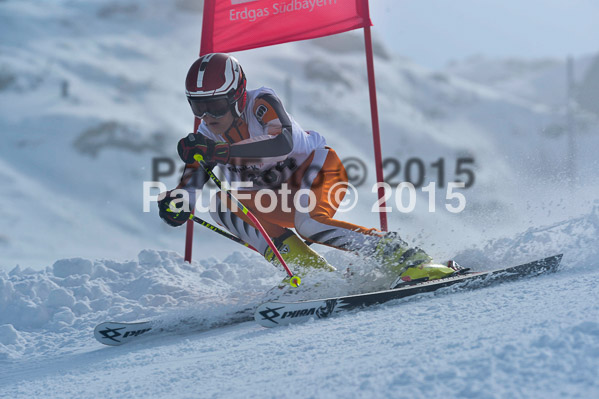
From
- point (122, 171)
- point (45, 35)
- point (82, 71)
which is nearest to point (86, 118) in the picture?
point (122, 171)

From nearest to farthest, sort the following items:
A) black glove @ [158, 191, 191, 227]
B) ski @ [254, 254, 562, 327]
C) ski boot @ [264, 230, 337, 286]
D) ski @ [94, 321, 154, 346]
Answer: ski @ [254, 254, 562, 327] < ski @ [94, 321, 154, 346] < black glove @ [158, 191, 191, 227] < ski boot @ [264, 230, 337, 286]

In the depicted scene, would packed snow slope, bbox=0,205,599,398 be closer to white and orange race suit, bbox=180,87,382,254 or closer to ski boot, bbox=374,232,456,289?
ski boot, bbox=374,232,456,289

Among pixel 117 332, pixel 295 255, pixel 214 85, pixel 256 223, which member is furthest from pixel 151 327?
pixel 214 85

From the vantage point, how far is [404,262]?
3.50 metres

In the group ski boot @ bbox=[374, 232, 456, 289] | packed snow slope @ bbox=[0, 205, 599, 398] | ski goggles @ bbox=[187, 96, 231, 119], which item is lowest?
packed snow slope @ bbox=[0, 205, 599, 398]

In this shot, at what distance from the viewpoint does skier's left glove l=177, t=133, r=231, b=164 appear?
339 centimetres

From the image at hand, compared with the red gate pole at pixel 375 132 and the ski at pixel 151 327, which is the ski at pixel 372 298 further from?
the red gate pole at pixel 375 132

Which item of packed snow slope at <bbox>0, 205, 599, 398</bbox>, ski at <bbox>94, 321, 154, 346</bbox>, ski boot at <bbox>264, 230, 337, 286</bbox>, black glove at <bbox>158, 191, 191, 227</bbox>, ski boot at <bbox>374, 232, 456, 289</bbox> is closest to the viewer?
packed snow slope at <bbox>0, 205, 599, 398</bbox>

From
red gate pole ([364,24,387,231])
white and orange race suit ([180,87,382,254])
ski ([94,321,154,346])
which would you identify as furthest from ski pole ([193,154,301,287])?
red gate pole ([364,24,387,231])

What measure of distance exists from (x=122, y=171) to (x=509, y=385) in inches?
532

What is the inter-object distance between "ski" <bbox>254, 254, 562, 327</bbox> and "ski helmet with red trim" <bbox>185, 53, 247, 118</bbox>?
1261mm

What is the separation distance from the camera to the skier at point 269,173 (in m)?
3.49

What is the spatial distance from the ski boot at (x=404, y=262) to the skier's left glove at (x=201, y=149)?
3.53ft

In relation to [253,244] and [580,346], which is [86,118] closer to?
[253,244]
